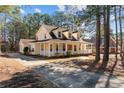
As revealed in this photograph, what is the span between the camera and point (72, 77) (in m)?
8.70

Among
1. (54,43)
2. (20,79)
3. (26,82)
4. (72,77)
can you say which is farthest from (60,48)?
(26,82)

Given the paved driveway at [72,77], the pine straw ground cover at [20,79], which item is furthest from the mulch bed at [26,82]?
the paved driveway at [72,77]

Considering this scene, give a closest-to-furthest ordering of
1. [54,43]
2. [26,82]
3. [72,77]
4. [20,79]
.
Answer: [26,82], [20,79], [72,77], [54,43]

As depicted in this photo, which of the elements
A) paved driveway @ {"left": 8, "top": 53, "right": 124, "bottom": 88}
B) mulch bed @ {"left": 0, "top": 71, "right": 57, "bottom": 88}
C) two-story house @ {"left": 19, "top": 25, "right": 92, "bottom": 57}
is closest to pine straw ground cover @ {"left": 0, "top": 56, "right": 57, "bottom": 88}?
mulch bed @ {"left": 0, "top": 71, "right": 57, "bottom": 88}

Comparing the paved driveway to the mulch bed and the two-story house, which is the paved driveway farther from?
the two-story house

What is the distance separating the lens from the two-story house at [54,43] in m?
11.9

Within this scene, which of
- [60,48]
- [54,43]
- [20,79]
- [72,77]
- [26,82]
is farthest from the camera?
[54,43]

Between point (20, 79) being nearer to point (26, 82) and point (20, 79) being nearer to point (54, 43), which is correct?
point (26, 82)

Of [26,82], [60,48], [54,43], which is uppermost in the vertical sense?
[54,43]

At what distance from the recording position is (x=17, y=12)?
991cm

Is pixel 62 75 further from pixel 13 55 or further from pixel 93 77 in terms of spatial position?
pixel 13 55

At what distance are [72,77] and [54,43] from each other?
19.5 ft
